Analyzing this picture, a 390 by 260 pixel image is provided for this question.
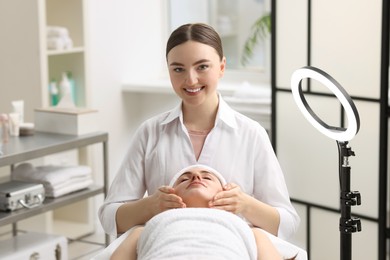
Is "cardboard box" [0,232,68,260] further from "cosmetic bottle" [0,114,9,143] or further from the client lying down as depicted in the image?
the client lying down

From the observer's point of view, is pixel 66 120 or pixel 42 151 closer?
pixel 42 151

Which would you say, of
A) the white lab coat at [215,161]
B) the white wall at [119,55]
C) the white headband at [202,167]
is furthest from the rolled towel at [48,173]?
the white headband at [202,167]

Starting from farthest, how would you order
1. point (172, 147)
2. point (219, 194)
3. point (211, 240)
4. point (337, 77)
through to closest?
point (337, 77) < point (172, 147) < point (219, 194) < point (211, 240)

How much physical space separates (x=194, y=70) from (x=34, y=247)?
1332mm

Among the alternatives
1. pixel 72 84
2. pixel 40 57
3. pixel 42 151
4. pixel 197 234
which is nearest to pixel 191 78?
pixel 197 234

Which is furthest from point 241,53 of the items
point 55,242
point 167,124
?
point 167,124

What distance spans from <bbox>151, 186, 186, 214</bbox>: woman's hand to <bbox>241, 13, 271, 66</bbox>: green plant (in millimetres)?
2336

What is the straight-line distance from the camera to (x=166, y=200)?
2221 mm

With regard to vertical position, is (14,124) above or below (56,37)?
below

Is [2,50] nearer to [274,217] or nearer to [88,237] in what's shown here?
[88,237]

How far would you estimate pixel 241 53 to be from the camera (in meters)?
4.68

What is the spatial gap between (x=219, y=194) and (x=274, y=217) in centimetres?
19

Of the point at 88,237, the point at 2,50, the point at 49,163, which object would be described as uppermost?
the point at 2,50

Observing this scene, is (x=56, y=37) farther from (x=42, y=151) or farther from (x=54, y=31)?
(x=42, y=151)
